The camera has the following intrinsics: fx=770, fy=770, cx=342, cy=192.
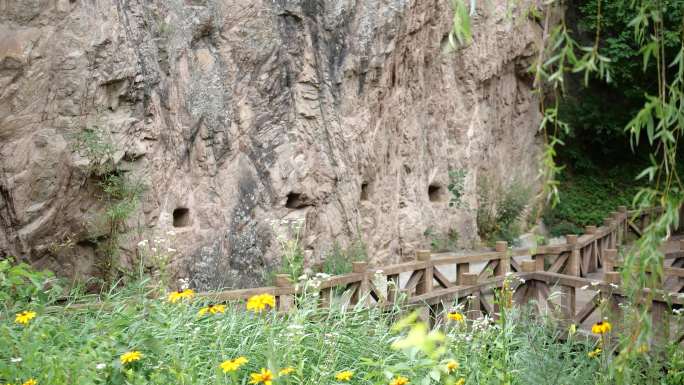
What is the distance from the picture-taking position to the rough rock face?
8.02 metres

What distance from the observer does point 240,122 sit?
10.4 m

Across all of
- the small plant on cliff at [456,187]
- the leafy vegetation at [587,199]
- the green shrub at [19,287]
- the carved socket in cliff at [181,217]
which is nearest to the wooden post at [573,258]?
the small plant on cliff at [456,187]

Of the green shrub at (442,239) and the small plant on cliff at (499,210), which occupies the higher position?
the small plant on cliff at (499,210)

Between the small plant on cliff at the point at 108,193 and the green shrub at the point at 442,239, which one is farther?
the green shrub at the point at 442,239

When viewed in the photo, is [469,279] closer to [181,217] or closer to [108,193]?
[181,217]

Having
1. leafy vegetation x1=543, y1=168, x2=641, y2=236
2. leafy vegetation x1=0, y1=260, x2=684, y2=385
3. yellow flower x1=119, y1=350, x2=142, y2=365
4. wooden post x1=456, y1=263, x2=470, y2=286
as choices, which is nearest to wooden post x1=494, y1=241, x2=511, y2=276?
wooden post x1=456, y1=263, x2=470, y2=286

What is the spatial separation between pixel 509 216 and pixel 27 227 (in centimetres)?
972

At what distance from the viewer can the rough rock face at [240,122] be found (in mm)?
8016

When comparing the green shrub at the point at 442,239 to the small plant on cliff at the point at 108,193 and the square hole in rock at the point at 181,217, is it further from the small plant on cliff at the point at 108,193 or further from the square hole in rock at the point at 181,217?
the small plant on cliff at the point at 108,193

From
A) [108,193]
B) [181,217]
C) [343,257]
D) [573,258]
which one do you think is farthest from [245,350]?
[573,258]

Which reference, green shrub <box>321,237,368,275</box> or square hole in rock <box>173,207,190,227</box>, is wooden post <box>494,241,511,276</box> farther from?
square hole in rock <box>173,207,190,227</box>

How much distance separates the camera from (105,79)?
8430 millimetres

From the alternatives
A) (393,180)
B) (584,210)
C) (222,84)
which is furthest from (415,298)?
(584,210)

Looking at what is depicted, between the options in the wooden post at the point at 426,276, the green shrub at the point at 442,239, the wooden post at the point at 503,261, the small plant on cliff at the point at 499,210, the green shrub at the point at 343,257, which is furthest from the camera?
the small plant on cliff at the point at 499,210
